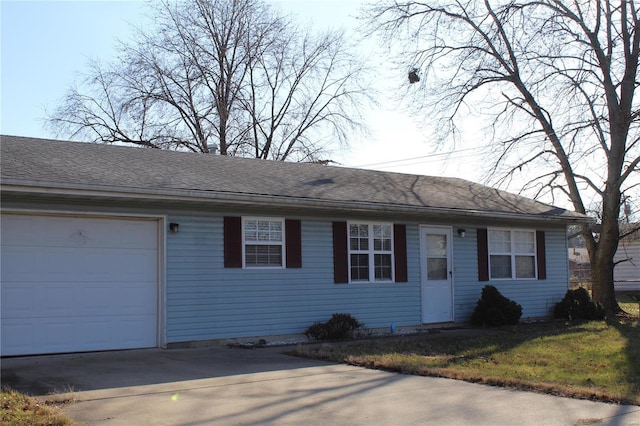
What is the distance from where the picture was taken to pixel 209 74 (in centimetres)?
2967

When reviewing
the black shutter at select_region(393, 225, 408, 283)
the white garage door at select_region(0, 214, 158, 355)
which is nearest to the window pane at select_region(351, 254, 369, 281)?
the black shutter at select_region(393, 225, 408, 283)

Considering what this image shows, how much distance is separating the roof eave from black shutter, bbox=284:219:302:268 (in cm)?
46

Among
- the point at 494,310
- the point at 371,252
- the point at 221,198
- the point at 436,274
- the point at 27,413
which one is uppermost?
the point at 221,198

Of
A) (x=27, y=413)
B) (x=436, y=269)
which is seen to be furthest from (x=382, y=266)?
(x=27, y=413)

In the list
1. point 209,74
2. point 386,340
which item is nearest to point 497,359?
point 386,340

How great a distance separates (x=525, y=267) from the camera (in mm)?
17156

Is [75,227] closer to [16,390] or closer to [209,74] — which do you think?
[16,390]

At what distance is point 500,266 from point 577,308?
2.61 meters

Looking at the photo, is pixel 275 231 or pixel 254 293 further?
pixel 275 231

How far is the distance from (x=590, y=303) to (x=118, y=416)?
47.7 ft

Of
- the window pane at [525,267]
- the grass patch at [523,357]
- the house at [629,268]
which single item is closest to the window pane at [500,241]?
the window pane at [525,267]

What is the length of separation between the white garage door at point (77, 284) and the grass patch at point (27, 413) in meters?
3.57

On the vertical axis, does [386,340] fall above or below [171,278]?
below

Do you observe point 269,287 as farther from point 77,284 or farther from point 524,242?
point 524,242
